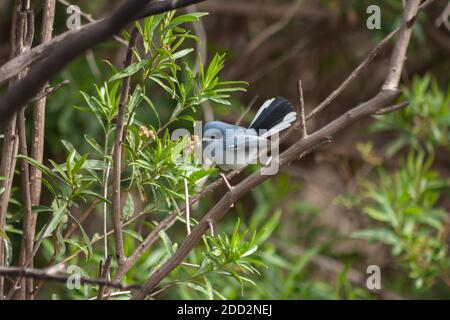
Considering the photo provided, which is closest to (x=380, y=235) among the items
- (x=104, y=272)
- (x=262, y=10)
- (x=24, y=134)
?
(x=104, y=272)

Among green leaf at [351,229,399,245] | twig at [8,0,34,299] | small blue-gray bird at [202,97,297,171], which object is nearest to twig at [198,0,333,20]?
green leaf at [351,229,399,245]

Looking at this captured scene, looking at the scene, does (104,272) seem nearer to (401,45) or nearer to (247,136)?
(247,136)

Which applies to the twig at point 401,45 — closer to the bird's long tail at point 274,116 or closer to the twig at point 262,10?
the bird's long tail at point 274,116

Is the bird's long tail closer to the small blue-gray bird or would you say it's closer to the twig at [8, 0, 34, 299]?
the small blue-gray bird

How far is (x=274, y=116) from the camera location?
5.47ft

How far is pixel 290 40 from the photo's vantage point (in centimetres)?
402

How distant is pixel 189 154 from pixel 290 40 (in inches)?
101

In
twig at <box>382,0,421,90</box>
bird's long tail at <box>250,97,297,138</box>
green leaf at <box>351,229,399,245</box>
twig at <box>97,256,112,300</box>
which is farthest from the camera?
green leaf at <box>351,229,399,245</box>

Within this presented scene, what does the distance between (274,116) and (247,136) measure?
84 mm

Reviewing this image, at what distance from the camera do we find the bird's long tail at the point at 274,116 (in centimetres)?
161

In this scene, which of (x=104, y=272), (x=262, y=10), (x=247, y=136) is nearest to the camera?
(x=104, y=272)

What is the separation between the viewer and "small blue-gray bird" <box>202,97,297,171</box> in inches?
64.0
